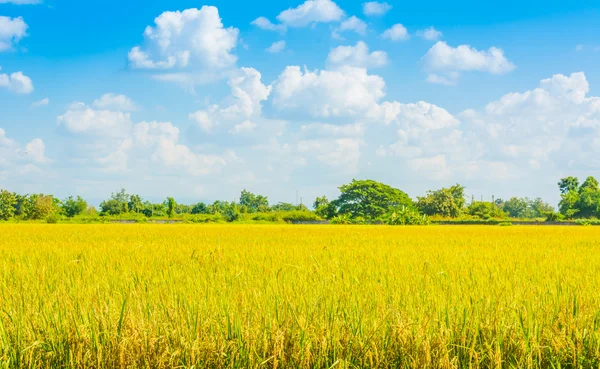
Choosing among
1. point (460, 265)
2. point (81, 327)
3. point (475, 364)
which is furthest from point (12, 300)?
point (460, 265)

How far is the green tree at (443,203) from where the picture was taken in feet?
166

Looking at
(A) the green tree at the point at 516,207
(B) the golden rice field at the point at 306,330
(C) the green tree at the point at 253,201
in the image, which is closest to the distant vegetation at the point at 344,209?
(C) the green tree at the point at 253,201

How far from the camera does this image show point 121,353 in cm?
233

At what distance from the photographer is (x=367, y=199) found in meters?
50.0

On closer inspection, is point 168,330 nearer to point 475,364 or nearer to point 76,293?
point 76,293

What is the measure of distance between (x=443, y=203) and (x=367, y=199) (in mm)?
8157

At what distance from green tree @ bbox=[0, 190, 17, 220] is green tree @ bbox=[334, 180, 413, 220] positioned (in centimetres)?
3133

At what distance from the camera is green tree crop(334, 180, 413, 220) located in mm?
48969

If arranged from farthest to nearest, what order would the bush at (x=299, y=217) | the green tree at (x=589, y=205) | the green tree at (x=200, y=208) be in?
1. the green tree at (x=200, y=208)
2. the green tree at (x=589, y=205)
3. the bush at (x=299, y=217)

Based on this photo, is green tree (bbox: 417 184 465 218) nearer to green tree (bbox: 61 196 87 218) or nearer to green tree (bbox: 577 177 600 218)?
green tree (bbox: 577 177 600 218)

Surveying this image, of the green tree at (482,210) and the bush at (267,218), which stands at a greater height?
the green tree at (482,210)

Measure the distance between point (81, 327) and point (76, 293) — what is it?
100 cm

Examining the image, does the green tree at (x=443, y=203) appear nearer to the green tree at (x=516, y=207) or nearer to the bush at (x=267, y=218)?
the bush at (x=267, y=218)

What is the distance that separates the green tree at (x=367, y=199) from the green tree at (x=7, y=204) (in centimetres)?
3133
